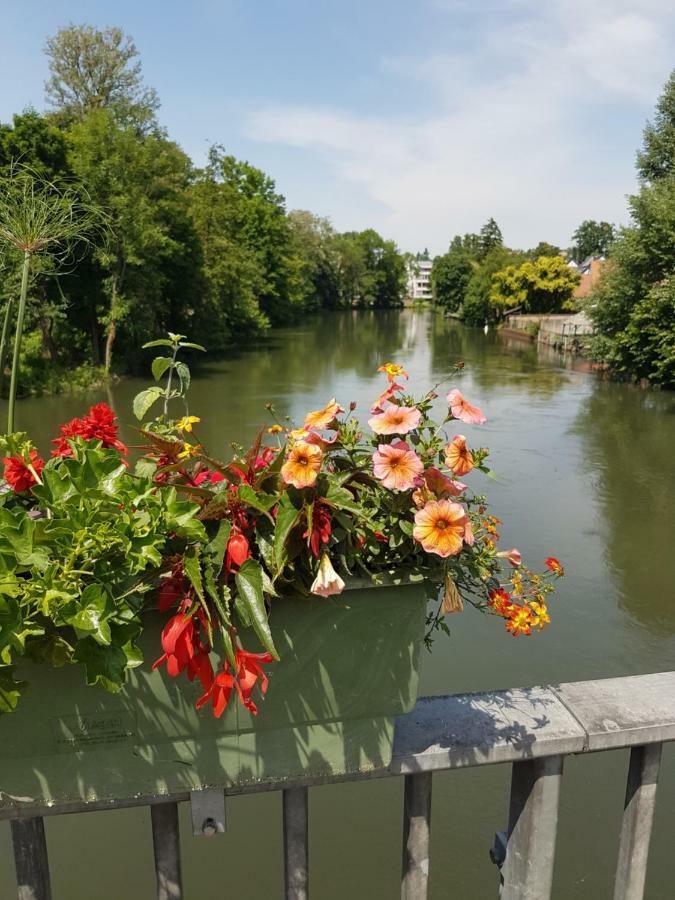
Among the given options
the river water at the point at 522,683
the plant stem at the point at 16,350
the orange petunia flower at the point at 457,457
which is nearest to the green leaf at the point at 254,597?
the orange petunia flower at the point at 457,457

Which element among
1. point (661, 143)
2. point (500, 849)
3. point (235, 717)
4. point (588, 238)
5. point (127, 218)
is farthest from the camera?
point (588, 238)

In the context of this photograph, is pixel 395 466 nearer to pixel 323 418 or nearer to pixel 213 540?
pixel 323 418

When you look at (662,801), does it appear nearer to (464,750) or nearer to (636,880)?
(636,880)

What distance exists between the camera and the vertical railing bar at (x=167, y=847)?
1129 millimetres

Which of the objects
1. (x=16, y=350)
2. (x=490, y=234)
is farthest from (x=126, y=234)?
(x=490, y=234)

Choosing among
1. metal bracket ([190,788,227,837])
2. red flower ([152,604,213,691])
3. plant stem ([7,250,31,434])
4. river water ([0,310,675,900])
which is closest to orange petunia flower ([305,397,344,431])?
red flower ([152,604,213,691])

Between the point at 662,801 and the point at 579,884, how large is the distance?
779 millimetres

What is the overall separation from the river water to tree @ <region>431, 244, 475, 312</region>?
50900 mm

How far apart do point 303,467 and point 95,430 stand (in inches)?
15.6

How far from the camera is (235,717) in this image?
0.98 meters

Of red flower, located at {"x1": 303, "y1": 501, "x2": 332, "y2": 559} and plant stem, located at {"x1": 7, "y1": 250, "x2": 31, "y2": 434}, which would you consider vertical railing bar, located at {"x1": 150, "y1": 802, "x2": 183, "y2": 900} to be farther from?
plant stem, located at {"x1": 7, "y1": 250, "x2": 31, "y2": 434}

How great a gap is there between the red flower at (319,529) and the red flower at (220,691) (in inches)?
7.4

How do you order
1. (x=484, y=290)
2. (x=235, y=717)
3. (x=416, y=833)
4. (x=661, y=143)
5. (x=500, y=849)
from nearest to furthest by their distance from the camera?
(x=235, y=717) < (x=416, y=833) < (x=500, y=849) < (x=661, y=143) < (x=484, y=290)

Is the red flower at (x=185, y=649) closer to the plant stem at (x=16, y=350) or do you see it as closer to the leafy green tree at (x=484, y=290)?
the plant stem at (x=16, y=350)
